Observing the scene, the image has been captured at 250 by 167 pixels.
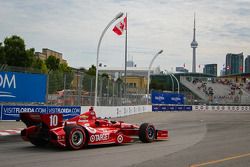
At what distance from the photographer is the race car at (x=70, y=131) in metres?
11.0

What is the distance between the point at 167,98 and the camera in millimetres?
52094

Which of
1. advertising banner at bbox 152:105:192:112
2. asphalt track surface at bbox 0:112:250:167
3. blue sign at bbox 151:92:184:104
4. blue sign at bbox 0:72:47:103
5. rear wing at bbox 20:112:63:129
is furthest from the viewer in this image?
blue sign at bbox 151:92:184:104

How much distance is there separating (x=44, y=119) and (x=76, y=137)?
105cm

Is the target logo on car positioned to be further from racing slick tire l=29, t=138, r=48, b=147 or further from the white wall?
the white wall

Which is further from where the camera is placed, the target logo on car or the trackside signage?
the trackside signage

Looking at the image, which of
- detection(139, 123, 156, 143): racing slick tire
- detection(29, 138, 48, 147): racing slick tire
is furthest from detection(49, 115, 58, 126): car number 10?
detection(139, 123, 156, 143): racing slick tire

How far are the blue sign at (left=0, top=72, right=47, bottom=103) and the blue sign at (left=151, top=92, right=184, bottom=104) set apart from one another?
28621mm

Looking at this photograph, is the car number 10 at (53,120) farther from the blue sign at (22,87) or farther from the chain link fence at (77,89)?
the chain link fence at (77,89)

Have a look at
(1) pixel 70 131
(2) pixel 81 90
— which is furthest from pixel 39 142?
(2) pixel 81 90

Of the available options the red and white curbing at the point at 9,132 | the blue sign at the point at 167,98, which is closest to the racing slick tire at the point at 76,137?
the red and white curbing at the point at 9,132

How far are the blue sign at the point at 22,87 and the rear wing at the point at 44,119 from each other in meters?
8.93

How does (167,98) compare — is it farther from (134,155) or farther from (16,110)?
(134,155)

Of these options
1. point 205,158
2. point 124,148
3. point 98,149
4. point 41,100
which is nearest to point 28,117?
point 98,149

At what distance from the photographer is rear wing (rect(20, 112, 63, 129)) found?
11062mm
